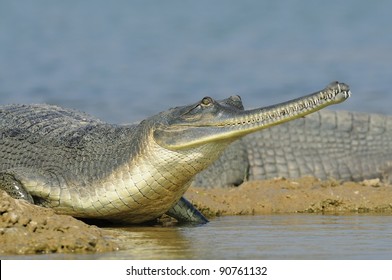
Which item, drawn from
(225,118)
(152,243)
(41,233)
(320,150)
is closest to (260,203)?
(225,118)

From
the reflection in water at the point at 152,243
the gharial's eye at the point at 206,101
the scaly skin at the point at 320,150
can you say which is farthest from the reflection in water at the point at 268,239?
the scaly skin at the point at 320,150

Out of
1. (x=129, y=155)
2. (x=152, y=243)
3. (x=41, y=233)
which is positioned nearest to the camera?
(x=41, y=233)

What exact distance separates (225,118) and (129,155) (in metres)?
0.85

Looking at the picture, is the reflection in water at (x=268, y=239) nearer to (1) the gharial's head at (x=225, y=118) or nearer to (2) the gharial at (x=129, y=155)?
(2) the gharial at (x=129, y=155)

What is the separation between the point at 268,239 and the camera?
A: 6613 millimetres

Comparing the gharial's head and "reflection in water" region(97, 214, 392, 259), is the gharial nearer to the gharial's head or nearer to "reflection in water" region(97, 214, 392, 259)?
the gharial's head

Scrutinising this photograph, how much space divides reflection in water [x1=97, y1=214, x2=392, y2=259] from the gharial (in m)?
0.26

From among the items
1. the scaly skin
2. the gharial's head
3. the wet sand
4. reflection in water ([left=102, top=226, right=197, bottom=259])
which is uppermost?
the scaly skin

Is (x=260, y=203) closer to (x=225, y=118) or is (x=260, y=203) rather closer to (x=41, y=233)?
(x=225, y=118)

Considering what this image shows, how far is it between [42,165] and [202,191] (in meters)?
1.94

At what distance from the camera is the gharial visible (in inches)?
269

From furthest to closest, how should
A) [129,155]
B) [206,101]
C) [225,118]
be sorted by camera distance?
1. [129,155]
2. [206,101]
3. [225,118]

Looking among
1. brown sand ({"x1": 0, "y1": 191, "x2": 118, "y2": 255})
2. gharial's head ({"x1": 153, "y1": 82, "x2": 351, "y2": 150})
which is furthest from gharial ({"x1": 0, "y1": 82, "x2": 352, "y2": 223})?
Answer: brown sand ({"x1": 0, "y1": 191, "x2": 118, "y2": 255})
